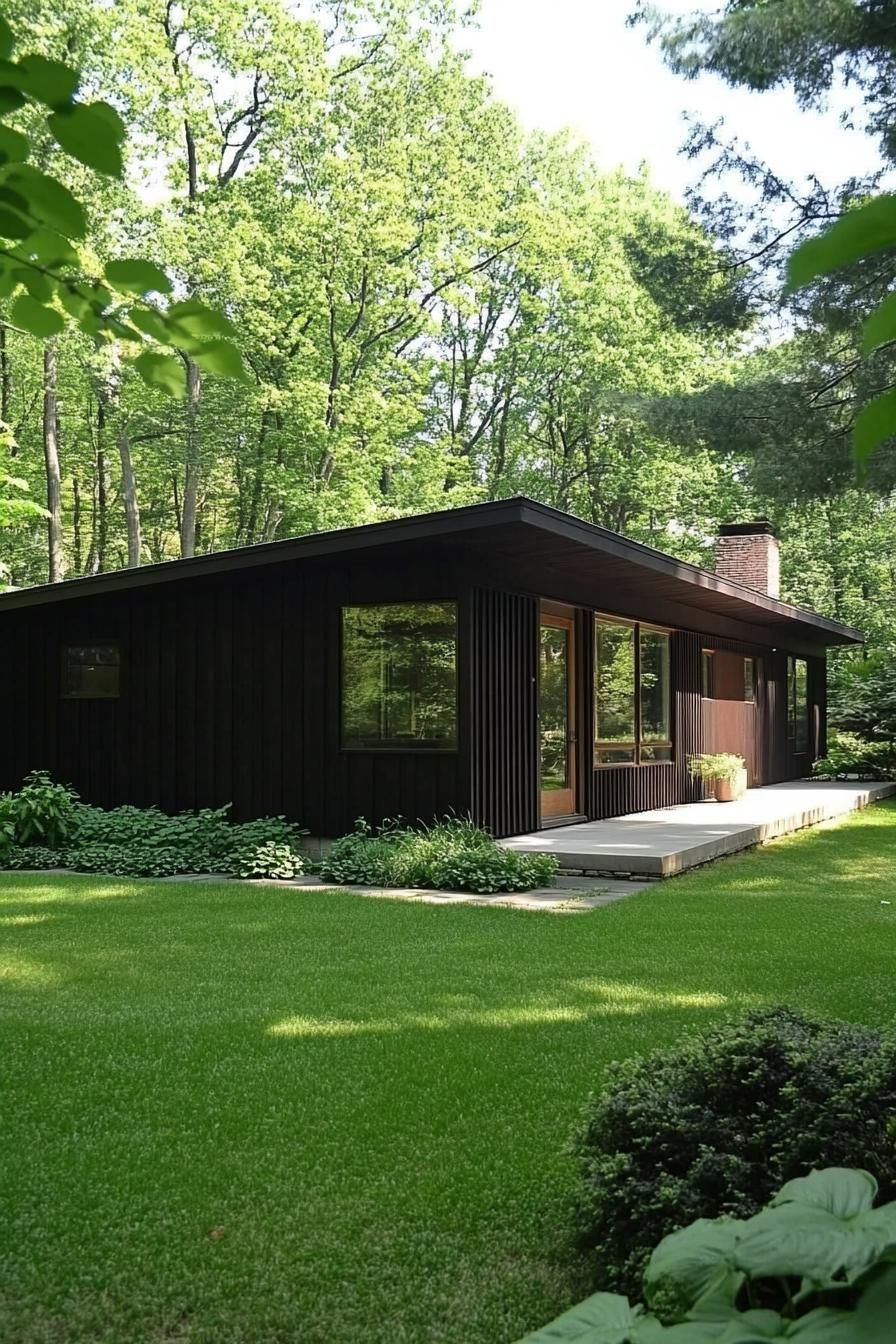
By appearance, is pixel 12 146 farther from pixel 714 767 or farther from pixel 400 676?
pixel 714 767

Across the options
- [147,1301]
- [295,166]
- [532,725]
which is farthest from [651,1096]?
[295,166]

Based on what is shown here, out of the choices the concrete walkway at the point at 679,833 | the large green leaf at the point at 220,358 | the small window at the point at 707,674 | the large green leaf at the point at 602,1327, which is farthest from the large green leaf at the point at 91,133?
the small window at the point at 707,674

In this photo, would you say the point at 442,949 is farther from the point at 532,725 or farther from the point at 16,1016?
the point at 532,725

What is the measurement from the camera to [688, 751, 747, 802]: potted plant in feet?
49.0

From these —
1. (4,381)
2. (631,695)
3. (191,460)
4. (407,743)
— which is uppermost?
(4,381)

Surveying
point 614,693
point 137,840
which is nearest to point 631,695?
point 614,693

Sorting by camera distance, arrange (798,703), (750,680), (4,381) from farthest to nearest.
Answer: (4,381) → (798,703) → (750,680)

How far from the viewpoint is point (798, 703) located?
70.3 feet

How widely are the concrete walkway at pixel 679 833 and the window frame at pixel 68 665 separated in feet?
15.0

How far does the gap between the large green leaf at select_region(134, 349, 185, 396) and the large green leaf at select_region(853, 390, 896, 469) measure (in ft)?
3.35

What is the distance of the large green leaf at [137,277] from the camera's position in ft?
4.85

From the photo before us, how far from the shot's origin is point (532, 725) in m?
11.0

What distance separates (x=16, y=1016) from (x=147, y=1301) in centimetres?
277

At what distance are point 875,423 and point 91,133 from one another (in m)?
0.93
